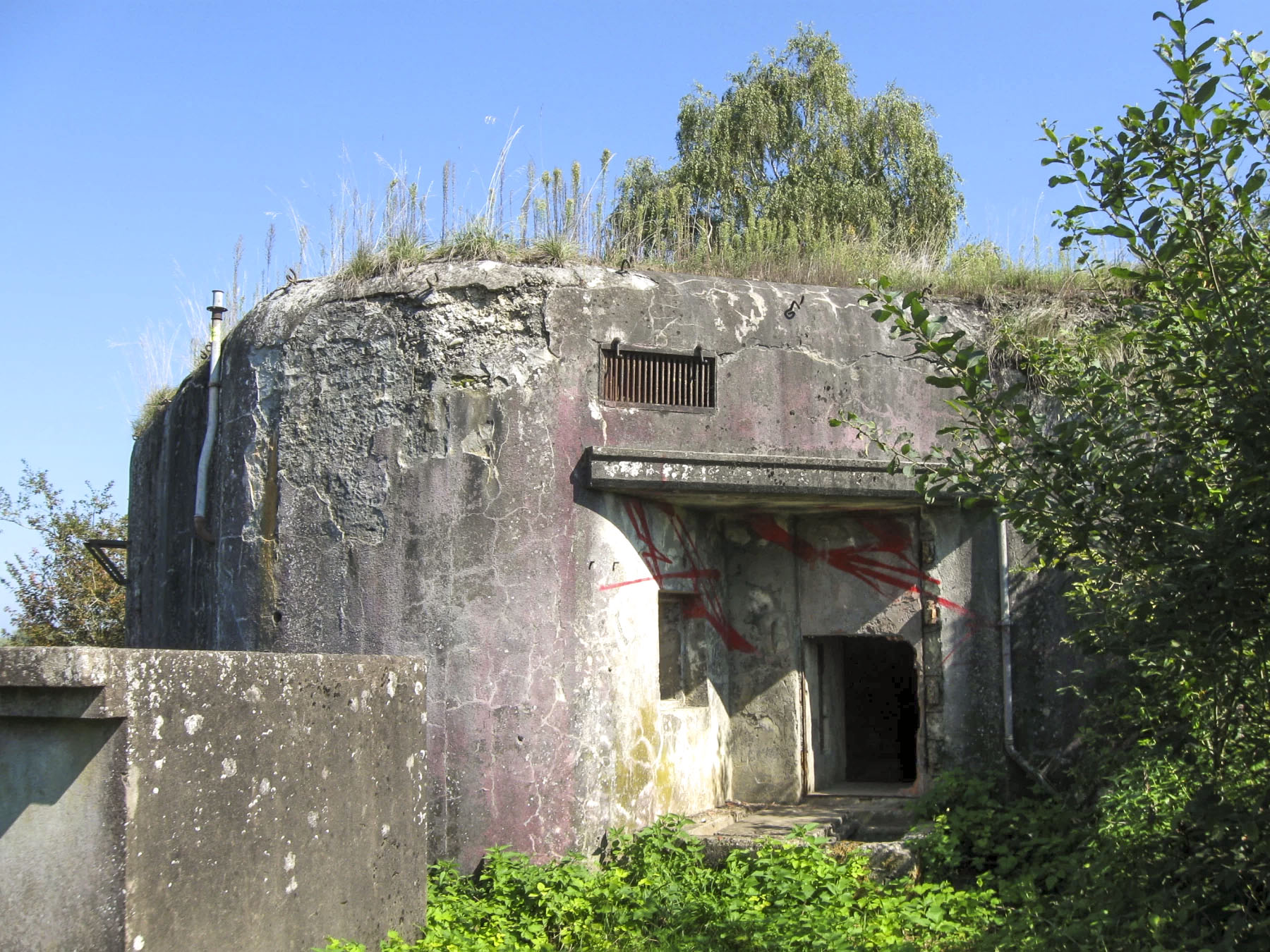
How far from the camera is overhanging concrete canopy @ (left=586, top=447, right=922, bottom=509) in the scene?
6.60 metres

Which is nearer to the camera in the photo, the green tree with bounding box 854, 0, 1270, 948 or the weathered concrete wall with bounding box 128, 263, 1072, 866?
the green tree with bounding box 854, 0, 1270, 948

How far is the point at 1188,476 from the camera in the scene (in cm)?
278

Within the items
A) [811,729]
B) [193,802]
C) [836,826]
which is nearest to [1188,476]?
[193,802]

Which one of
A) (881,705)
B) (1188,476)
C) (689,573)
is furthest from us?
(881,705)

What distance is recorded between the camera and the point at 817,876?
5.80 meters

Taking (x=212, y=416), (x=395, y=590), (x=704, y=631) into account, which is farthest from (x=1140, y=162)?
(x=212, y=416)

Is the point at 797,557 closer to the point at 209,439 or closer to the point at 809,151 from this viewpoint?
the point at 209,439

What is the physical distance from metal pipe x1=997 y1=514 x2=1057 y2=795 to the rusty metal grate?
1.99m

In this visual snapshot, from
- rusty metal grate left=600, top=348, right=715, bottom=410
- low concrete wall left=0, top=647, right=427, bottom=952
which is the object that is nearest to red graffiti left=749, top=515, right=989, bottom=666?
rusty metal grate left=600, top=348, right=715, bottom=410

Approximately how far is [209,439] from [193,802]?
143 inches

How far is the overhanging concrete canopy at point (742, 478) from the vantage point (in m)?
6.60

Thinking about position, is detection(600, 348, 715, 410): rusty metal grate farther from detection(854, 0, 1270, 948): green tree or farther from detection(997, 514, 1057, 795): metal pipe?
detection(854, 0, 1270, 948): green tree

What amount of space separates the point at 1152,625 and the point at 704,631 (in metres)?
4.94

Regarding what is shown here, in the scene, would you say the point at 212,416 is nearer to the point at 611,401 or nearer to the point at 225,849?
the point at 611,401
